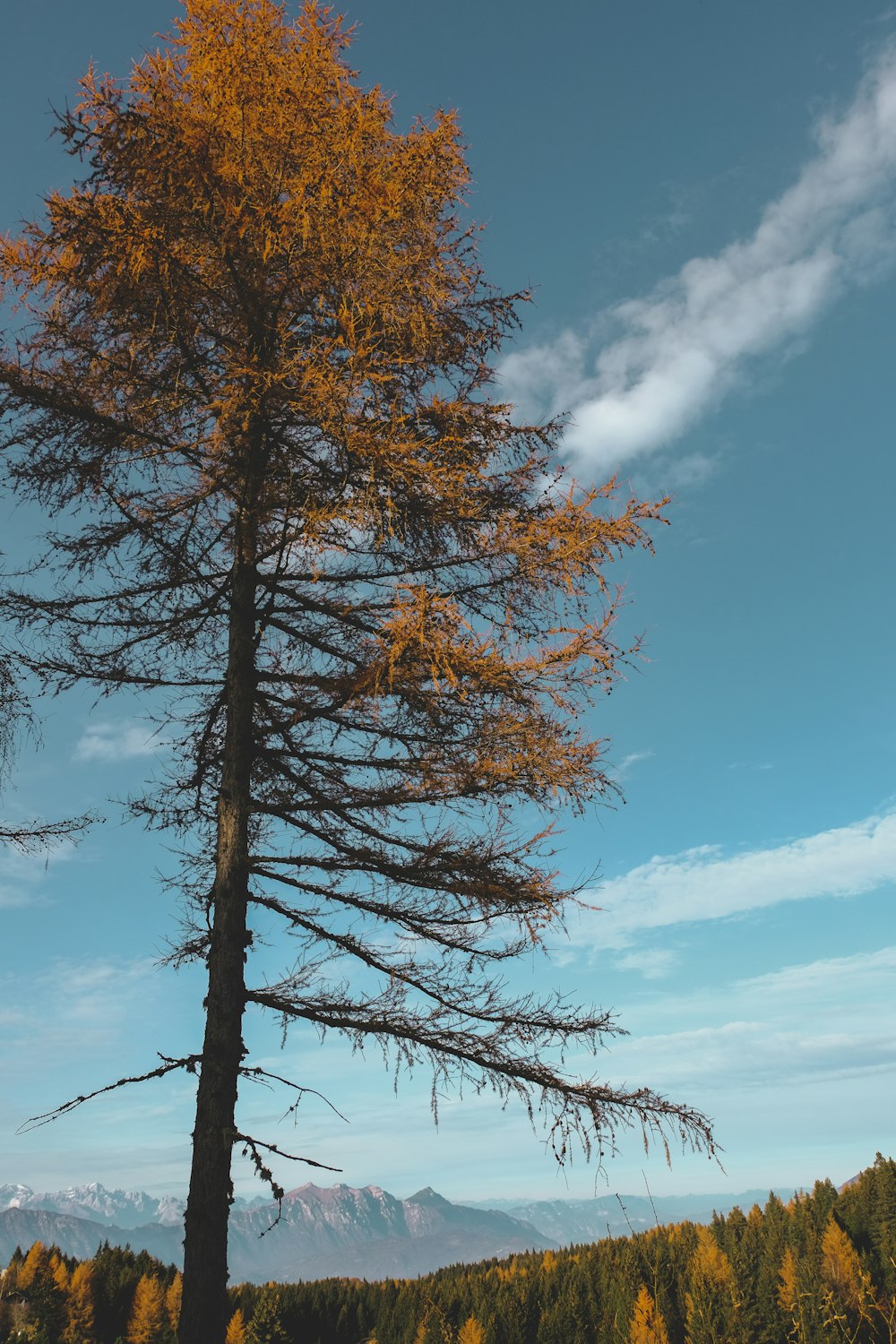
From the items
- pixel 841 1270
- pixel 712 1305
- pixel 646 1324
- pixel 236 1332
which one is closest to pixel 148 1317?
pixel 236 1332

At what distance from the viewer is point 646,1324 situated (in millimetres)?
6945

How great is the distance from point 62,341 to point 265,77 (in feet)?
9.50

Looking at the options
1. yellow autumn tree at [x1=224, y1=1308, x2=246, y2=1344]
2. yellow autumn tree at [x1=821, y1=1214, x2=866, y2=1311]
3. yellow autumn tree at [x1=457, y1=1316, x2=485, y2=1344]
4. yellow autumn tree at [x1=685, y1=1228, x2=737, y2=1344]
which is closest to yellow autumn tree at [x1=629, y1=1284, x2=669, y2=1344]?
yellow autumn tree at [x1=685, y1=1228, x2=737, y2=1344]

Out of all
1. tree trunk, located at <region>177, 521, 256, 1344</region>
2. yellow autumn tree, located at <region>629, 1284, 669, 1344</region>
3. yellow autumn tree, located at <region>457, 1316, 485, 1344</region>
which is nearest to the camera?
tree trunk, located at <region>177, 521, 256, 1344</region>

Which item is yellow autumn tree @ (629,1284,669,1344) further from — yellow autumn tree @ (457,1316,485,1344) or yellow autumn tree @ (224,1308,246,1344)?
yellow autumn tree @ (224,1308,246,1344)

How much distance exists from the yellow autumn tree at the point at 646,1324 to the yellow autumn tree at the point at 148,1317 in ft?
16.5

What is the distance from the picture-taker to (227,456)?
7.11 meters

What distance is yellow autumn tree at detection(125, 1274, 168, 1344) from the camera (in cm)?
Answer: 881

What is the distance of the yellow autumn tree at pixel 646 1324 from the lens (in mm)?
6572

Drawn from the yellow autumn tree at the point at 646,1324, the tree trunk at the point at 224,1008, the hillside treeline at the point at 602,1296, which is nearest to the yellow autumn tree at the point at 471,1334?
the hillside treeline at the point at 602,1296

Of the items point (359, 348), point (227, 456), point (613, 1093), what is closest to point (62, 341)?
point (227, 456)

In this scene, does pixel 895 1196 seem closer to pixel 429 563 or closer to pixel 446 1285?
pixel 446 1285

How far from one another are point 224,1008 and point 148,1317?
17.6 feet

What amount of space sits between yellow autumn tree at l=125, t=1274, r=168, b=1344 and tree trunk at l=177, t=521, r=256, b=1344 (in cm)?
440
